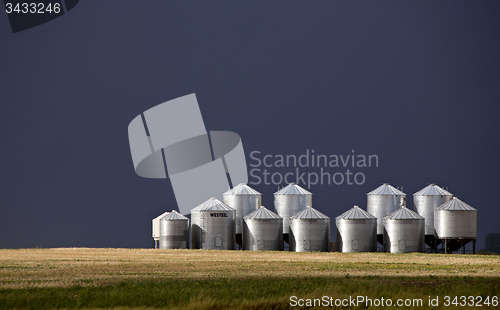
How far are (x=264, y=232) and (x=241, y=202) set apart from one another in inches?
299

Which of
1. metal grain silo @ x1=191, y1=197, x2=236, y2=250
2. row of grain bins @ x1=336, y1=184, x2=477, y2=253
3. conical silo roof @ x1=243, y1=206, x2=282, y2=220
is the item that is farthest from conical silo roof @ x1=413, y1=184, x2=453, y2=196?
metal grain silo @ x1=191, y1=197, x2=236, y2=250

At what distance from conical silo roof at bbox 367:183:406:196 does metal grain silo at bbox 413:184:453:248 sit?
2.30 m

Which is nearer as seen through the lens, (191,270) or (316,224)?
(191,270)

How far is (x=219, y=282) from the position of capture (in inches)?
1435

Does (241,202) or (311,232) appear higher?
(241,202)

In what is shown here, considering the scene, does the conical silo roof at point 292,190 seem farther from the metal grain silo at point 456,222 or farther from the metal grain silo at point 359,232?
the metal grain silo at point 456,222

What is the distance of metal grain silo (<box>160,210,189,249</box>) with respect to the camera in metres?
80.9

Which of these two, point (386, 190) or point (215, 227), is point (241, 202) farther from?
point (386, 190)

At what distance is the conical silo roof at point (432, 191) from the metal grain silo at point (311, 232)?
529 inches

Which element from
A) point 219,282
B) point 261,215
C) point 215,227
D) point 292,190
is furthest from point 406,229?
point 219,282

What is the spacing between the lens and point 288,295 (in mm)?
28625

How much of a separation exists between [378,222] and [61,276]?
47.9 metres

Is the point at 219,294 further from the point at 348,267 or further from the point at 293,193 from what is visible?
the point at 293,193

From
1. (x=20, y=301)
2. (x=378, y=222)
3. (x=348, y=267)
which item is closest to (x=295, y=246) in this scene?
(x=378, y=222)
